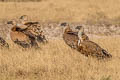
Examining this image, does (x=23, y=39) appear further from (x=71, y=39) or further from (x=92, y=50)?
(x=92, y=50)

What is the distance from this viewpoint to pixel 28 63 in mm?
9875

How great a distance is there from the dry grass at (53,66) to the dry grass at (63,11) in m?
14.2

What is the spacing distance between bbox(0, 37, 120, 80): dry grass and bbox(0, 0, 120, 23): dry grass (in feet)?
46.7

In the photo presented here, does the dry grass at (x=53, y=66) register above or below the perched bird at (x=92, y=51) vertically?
below

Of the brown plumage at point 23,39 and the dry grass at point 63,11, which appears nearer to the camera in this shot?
the brown plumage at point 23,39

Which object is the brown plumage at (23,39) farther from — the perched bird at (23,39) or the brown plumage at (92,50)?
the brown plumage at (92,50)

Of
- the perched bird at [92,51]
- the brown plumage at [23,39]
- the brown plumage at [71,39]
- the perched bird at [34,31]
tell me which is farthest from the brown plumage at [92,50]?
the perched bird at [34,31]

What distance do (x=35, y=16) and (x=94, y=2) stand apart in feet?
20.4

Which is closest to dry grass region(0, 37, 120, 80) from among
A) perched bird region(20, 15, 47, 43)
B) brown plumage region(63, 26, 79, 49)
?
brown plumage region(63, 26, 79, 49)

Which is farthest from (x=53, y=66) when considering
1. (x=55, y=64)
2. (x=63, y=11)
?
(x=63, y=11)

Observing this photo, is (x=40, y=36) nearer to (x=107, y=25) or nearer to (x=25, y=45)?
(x=25, y=45)

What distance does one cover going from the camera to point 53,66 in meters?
9.63

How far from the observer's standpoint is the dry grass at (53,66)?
349 inches

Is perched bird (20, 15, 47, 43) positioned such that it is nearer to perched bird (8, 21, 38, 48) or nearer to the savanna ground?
perched bird (8, 21, 38, 48)
